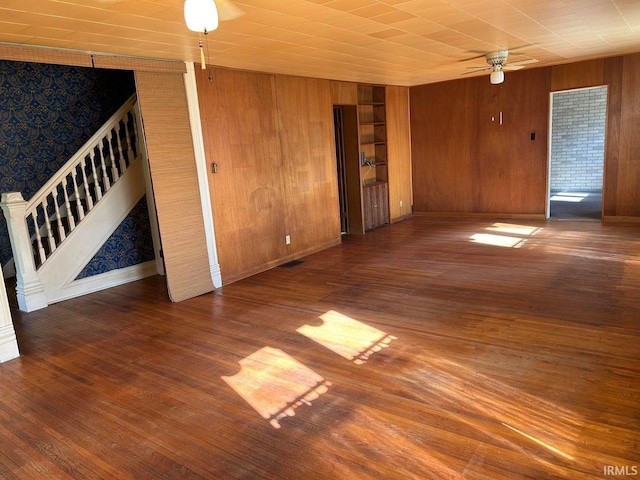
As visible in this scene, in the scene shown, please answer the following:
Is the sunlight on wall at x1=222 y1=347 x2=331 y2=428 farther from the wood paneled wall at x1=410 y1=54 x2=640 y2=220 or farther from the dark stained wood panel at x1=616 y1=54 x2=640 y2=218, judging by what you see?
the dark stained wood panel at x1=616 y1=54 x2=640 y2=218

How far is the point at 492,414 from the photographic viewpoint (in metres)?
2.61

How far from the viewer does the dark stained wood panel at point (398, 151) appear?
8.69 metres

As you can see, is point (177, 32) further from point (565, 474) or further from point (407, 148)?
point (407, 148)

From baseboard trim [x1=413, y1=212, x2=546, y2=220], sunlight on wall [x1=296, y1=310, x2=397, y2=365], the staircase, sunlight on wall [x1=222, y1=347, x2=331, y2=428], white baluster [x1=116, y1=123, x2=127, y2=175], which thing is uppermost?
white baluster [x1=116, y1=123, x2=127, y2=175]

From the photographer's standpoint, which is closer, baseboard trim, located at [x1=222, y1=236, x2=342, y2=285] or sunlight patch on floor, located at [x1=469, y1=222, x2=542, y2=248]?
baseboard trim, located at [x1=222, y1=236, x2=342, y2=285]

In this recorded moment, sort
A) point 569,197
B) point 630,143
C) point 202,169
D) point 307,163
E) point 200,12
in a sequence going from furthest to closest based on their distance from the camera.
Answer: point 569,197 → point 630,143 → point 307,163 → point 202,169 → point 200,12

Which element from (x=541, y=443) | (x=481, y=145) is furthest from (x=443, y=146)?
(x=541, y=443)

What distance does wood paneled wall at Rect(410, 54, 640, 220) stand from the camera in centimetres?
735

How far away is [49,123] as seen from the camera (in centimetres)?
618

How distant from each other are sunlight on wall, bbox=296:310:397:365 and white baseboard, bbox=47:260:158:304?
10.3 feet

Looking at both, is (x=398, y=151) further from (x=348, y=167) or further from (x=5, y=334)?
(x=5, y=334)

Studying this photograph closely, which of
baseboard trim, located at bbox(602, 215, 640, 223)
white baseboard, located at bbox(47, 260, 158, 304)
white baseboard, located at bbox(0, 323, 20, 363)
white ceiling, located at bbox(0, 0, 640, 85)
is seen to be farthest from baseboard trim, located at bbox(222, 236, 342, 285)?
baseboard trim, located at bbox(602, 215, 640, 223)

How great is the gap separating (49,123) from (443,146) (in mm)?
6749

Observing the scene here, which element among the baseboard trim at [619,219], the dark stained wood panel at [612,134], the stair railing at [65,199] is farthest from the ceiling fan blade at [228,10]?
the baseboard trim at [619,219]
